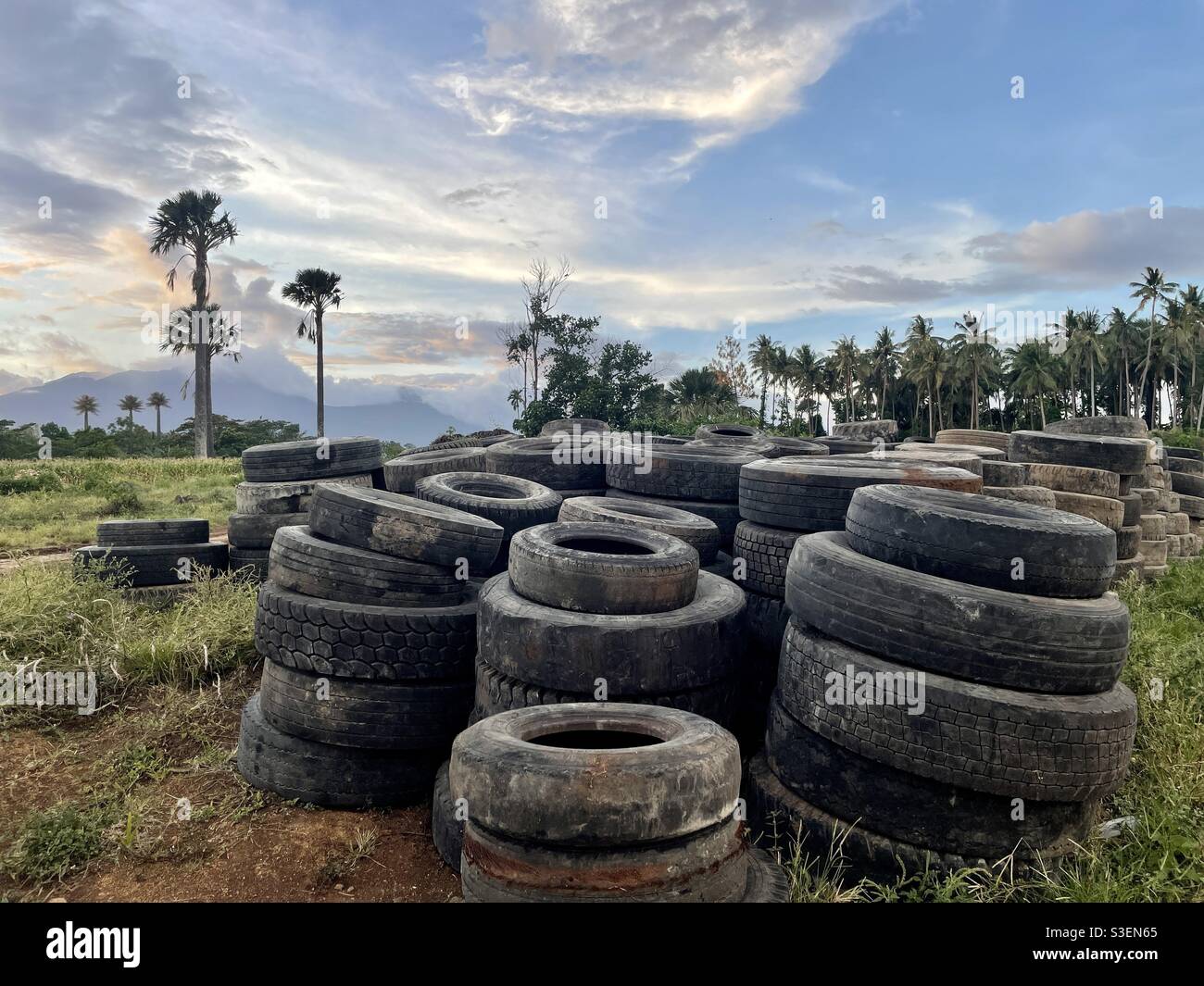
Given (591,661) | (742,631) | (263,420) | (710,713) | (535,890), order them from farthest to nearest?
(263,420)
(742,631)
(710,713)
(591,661)
(535,890)

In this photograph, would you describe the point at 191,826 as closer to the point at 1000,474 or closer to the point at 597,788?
the point at 597,788

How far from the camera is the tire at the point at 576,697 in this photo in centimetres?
393

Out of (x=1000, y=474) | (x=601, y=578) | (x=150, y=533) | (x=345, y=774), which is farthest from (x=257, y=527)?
(x=1000, y=474)

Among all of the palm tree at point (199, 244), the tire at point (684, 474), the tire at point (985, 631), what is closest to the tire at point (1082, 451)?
the tire at point (684, 474)

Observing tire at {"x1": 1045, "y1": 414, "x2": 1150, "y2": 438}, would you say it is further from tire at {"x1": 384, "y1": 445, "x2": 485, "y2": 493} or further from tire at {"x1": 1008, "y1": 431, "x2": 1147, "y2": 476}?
tire at {"x1": 384, "y1": 445, "x2": 485, "y2": 493}

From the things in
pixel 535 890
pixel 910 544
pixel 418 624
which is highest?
pixel 910 544

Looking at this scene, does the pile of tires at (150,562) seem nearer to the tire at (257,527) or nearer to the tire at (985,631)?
the tire at (257,527)

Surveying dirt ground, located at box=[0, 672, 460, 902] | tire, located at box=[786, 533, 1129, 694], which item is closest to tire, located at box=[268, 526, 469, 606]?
dirt ground, located at box=[0, 672, 460, 902]

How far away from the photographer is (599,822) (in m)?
2.68

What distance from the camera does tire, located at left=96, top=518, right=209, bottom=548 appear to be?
8.27 m
